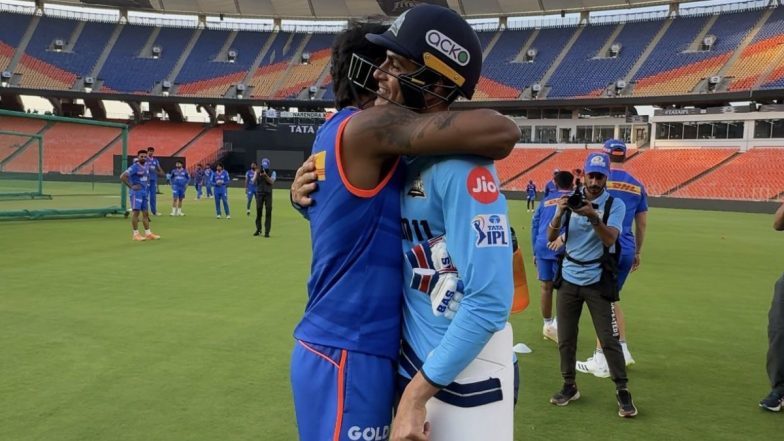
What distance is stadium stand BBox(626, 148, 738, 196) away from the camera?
3881 cm

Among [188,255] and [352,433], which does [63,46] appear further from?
[352,433]

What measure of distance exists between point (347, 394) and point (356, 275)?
0.35 meters

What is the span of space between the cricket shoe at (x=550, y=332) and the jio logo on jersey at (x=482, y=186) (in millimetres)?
5046

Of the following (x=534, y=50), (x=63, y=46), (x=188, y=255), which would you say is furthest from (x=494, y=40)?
(x=188, y=255)

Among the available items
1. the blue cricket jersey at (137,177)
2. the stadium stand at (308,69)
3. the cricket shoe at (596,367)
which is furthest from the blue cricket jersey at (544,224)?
the stadium stand at (308,69)

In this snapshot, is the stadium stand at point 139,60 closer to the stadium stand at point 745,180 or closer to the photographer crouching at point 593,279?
the stadium stand at point 745,180

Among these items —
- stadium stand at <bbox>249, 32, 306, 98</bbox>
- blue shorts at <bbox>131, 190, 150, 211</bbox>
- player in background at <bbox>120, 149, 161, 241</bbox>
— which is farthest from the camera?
stadium stand at <bbox>249, 32, 306, 98</bbox>

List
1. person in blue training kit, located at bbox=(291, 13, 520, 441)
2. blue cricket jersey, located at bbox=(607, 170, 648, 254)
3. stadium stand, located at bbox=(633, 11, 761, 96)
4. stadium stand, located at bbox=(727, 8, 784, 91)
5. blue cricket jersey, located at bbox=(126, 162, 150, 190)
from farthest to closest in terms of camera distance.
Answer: stadium stand, located at bbox=(633, 11, 761, 96)
stadium stand, located at bbox=(727, 8, 784, 91)
blue cricket jersey, located at bbox=(126, 162, 150, 190)
blue cricket jersey, located at bbox=(607, 170, 648, 254)
person in blue training kit, located at bbox=(291, 13, 520, 441)

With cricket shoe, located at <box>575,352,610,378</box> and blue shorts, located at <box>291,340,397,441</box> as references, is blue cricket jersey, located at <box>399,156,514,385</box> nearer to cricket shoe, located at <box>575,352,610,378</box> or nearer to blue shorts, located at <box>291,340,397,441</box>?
blue shorts, located at <box>291,340,397,441</box>

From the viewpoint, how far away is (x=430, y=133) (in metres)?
1.58

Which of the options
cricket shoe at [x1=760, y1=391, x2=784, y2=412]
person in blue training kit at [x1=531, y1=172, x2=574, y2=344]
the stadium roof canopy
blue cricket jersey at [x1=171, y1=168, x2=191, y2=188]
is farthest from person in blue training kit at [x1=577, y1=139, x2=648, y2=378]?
the stadium roof canopy

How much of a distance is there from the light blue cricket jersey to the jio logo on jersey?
3.08 meters

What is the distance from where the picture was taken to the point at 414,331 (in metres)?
1.75

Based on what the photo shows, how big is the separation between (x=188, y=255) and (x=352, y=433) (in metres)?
10.3
